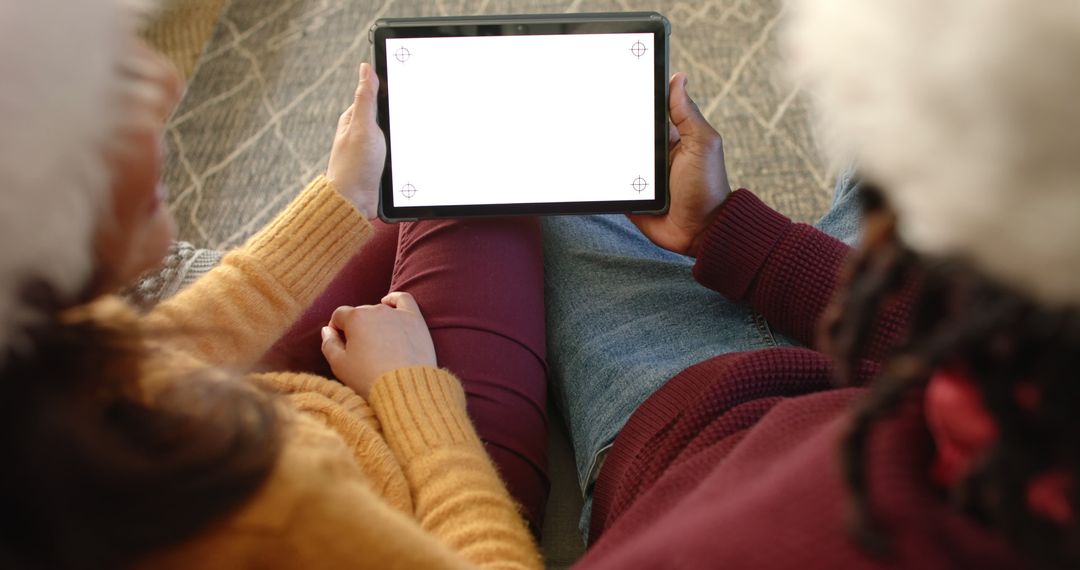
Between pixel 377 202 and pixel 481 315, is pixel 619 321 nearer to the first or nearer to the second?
pixel 481 315

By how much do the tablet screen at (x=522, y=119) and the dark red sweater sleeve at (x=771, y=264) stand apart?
0.10 meters

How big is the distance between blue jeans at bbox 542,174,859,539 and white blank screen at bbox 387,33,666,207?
6 cm

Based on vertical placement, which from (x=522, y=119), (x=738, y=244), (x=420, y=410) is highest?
(x=522, y=119)

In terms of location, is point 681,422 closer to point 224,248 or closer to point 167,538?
point 167,538

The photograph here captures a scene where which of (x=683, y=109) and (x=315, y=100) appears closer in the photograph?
(x=683, y=109)

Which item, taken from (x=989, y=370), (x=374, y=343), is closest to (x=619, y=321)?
(x=374, y=343)

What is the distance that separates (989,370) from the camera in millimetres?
315

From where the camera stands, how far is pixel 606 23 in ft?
2.71

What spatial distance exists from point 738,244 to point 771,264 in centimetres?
4

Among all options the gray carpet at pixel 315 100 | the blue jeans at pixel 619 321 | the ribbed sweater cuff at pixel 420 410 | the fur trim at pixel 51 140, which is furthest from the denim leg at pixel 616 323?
the fur trim at pixel 51 140

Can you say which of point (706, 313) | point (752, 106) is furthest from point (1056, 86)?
point (752, 106)

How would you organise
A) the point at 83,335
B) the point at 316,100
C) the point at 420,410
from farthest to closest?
the point at 316,100 < the point at 420,410 < the point at 83,335

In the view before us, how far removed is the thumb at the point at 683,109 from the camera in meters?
0.85

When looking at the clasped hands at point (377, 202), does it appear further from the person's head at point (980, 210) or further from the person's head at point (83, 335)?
the person's head at point (980, 210)
